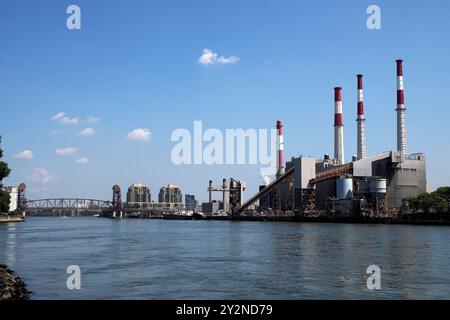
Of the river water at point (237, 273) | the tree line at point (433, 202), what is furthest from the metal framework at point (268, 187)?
the river water at point (237, 273)

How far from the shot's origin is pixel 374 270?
26.5 metres

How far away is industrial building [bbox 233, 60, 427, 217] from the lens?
10809cm

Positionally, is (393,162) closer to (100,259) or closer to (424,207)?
(424,207)

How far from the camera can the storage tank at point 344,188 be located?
112062 millimetres

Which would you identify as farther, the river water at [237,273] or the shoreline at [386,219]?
the shoreline at [386,219]

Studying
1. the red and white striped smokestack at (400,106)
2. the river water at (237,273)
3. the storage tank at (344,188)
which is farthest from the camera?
the storage tank at (344,188)

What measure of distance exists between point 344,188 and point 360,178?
14.1 feet

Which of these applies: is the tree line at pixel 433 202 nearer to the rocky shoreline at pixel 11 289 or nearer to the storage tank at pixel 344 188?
the storage tank at pixel 344 188

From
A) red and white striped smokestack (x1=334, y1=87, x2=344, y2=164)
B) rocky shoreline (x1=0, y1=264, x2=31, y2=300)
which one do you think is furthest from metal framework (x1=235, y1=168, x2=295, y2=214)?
rocky shoreline (x1=0, y1=264, x2=31, y2=300)

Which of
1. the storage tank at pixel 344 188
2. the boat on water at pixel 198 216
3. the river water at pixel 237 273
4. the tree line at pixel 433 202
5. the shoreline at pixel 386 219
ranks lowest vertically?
the boat on water at pixel 198 216

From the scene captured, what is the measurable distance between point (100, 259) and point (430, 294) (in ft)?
68.9

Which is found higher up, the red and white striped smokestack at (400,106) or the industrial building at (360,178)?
the red and white striped smokestack at (400,106)

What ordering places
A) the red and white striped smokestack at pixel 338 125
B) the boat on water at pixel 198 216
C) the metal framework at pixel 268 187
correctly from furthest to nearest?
the boat on water at pixel 198 216
the metal framework at pixel 268 187
the red and white striped smokestack at pixel 338 125
